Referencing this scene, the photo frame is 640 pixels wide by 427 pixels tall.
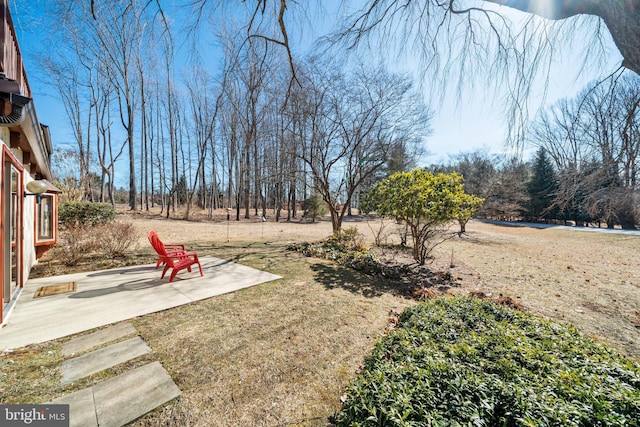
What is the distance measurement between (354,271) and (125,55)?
68.9ft

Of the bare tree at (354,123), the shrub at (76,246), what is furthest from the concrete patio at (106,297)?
the bare tree at (354,123)

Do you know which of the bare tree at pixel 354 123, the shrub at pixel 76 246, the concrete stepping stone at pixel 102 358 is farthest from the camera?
the bare tree at pixel 354 123

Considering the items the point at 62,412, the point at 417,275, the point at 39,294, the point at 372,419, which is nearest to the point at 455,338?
the point at 372,419

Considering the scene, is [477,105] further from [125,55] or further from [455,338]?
[125,55]

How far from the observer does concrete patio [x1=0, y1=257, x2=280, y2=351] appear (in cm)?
277

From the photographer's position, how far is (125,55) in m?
15.5

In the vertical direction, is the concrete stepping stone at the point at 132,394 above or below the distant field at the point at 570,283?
above

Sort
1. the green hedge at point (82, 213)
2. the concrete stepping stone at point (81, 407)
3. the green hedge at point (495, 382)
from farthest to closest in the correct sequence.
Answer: the green hedge at point (82, 213), the concrete stepping stone at point (81, 407), the green hedge at point (495, 382)

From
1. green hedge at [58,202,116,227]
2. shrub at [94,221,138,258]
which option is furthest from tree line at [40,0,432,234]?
green hedge at [58,202,116,227]

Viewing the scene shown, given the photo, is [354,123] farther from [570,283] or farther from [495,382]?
[495,382]

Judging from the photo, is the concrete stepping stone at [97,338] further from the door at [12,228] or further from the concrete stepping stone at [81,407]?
the door at [12,228]

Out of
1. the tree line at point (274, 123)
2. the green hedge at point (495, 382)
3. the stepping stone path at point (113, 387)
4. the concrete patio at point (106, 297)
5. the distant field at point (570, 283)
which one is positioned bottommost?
the distant field at point (570, 283)

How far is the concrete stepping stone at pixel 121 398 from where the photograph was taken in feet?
5.34

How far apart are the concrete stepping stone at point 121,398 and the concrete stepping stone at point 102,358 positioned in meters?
0.27
